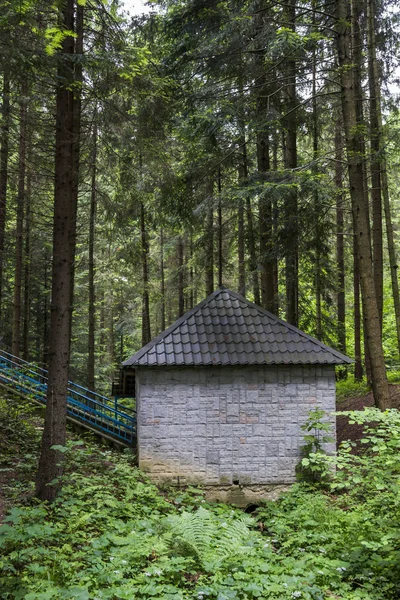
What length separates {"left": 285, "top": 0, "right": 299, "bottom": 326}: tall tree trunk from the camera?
11.6m

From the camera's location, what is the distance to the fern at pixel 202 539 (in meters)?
5.33

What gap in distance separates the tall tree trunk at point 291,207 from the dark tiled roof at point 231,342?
2.08 m

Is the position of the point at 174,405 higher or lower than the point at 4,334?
lower

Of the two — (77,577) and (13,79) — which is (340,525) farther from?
(13,79)

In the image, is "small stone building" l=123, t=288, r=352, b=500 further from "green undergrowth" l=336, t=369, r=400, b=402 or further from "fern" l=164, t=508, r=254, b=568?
"green undergrowth" l=336, t=369, r=400, b=402

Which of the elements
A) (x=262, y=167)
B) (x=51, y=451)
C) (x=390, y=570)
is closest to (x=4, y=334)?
→ (x=262, y=167)

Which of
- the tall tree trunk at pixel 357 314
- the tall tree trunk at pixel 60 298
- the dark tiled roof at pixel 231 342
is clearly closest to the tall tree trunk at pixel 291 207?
the dark tiled roof at pixel 231 342

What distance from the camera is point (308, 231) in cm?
1154

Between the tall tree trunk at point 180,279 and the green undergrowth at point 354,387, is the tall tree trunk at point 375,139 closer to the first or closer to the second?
the green undergrowth at point 354,387

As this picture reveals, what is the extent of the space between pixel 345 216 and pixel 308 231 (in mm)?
8666

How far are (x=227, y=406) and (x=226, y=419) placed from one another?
273 mm

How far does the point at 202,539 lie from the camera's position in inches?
218

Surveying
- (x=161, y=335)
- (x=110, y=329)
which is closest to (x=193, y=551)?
(x=161, y=335)

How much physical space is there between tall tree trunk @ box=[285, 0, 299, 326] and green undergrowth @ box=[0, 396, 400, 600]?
6348mm
